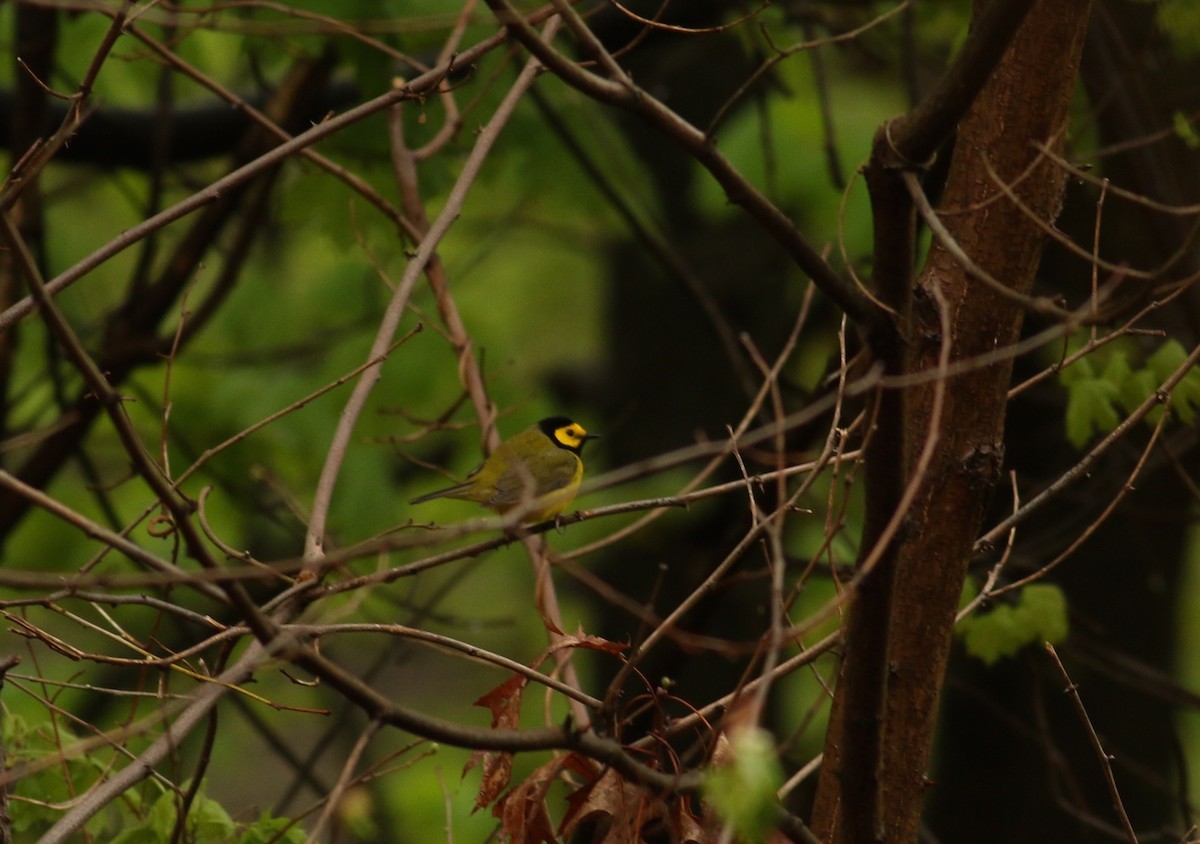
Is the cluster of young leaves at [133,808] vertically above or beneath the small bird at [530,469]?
above

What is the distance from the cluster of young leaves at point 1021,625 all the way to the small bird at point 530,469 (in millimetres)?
1878

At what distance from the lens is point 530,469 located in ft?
20.2

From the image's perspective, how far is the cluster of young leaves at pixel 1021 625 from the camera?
14.3 ft

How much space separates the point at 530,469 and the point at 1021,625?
8.18 feet

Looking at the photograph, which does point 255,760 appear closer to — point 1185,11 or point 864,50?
point 864,50

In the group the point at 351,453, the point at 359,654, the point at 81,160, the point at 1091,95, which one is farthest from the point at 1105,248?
the point at 359,654

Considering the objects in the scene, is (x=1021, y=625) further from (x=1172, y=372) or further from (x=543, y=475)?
(x=543, y=475)

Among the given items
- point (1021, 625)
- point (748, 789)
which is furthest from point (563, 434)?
point (748, 789)

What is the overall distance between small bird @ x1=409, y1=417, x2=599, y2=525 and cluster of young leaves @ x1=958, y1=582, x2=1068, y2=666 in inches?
73.9

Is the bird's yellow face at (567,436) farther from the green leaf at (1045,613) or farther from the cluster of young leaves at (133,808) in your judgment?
the cluster of young leaves at (133,808)

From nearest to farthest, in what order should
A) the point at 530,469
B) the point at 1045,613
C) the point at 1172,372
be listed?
1. the point at 1172,372
2. the point at 1045,613
3. the point at 530,469

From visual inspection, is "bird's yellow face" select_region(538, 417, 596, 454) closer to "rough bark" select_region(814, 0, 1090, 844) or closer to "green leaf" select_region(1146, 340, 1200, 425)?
"green leaf" select_region(1146, 340, 1200, 425)

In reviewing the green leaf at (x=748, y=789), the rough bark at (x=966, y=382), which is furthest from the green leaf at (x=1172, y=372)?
the green leaf at (x=748, y=789)

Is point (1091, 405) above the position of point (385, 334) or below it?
below
